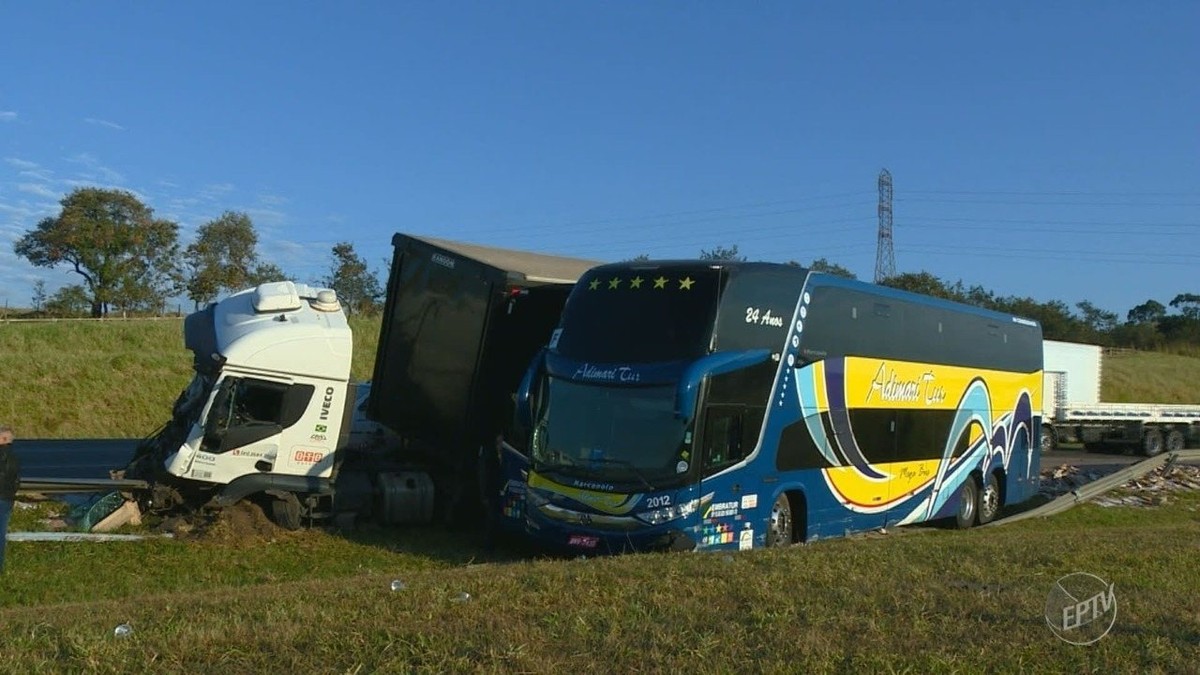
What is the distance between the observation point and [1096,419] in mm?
39375

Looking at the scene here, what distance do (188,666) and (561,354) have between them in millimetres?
8054

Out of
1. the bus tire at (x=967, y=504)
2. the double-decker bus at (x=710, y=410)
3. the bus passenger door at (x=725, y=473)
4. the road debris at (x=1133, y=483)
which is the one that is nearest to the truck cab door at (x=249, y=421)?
the double-decker bus at (x=710, y=410)

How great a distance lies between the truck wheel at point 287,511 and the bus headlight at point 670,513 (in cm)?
498

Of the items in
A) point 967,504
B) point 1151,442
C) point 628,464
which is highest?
point 1151,442

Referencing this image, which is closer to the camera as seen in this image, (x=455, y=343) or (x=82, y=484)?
(x=82, y=484)

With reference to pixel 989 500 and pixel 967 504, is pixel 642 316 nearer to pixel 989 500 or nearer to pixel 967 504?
pixel 967 504

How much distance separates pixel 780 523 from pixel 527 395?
366 cm

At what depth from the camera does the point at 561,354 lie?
43.0ft

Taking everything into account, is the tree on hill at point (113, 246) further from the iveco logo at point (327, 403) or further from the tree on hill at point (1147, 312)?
the tree on hill at point (1147, 312)

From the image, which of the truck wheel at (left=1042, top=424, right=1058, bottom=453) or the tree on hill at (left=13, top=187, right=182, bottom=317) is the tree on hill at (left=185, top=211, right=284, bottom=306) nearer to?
the tree on hill at (left=13, top=187, right=182, bottom=317)

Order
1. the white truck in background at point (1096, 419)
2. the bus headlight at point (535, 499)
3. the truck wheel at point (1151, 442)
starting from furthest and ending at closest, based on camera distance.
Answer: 1. the truck wheel at point (1151, 442)
2. the white truck in background at point (1096, 419)
3. the bus headlight at point (535, 499)

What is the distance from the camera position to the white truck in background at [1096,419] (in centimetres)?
3900

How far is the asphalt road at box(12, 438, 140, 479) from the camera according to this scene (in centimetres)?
2047

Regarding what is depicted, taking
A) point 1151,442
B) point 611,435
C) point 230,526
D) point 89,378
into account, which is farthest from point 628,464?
point 1151,442
